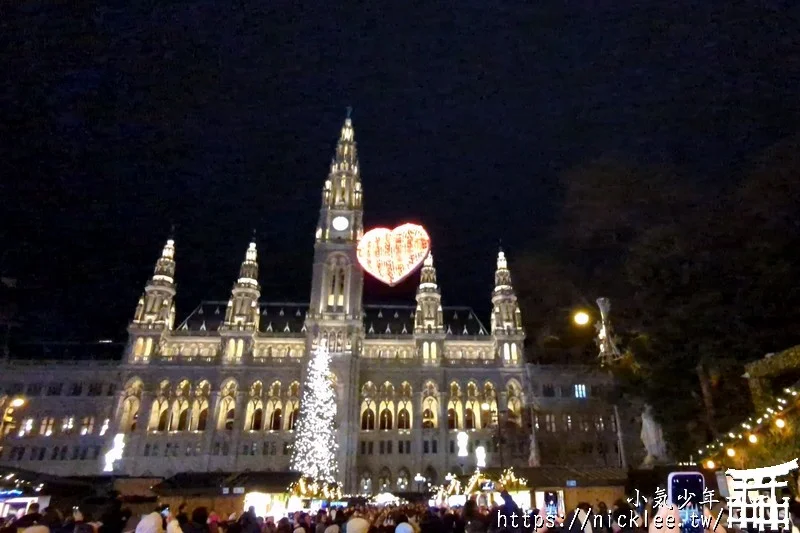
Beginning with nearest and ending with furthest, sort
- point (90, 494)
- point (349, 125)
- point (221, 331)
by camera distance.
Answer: point (90, 494)
point (221, 331)
point (349, 125)

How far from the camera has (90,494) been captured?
2109 cm

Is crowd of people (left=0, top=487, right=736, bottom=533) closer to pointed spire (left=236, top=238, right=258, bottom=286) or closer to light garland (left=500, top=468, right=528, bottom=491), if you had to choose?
light garland (left=500, top=468, right=528, bottom=491)

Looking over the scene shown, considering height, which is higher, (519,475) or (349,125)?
(349,125)

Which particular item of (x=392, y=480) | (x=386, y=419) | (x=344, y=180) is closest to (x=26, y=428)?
(x=386, y=419)

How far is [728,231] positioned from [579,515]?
495 inches

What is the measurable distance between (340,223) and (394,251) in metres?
35.8

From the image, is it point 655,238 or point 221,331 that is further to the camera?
point 221,331

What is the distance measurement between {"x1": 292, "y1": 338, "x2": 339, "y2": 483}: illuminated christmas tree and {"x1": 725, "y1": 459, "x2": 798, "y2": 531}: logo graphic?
4161cm

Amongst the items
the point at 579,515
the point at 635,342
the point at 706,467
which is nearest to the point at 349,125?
the point at 635,342

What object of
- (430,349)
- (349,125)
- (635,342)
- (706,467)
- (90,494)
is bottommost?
(90,494)

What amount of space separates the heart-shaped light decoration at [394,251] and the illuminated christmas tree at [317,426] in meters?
26.6

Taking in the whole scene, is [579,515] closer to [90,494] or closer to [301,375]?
[90,494]

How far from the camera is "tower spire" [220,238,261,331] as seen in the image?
5906 centimetres

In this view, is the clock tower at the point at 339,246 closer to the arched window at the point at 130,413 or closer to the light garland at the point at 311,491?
the light garland at the point at 311,491
